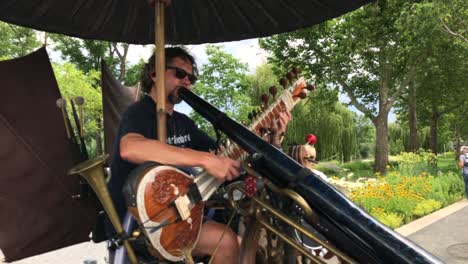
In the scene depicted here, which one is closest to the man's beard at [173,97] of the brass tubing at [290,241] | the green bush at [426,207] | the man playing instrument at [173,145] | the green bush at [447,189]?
the man playing instrument at [173,145]

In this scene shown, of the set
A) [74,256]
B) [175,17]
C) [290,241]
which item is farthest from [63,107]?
[74,256]

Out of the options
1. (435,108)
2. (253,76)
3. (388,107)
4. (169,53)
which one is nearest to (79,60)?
(253,76)

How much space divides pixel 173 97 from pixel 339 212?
1131mm

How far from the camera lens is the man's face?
2.15m

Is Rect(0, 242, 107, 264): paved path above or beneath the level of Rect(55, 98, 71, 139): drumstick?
beneath

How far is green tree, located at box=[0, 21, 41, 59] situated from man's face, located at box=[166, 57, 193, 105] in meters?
21.5

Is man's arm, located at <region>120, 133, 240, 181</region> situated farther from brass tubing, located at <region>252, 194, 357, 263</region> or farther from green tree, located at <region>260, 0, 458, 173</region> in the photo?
green tree, located at <region>260, 0, 458, 173</region>

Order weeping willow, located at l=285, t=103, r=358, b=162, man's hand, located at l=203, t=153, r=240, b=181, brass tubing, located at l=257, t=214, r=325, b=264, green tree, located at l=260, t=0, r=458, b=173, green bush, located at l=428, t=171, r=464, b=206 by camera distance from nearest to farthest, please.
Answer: brass tubing, located at l=257, t=214, r=325, b=264 → man's hand, located at l=203, t=153, r=240, b=181 → green bush, located at l=428, t=171, r=464, b=206 → green tree, located at l=260, t=0, r=458, b=173 → weeping willow, located at l=285, t=103, r=358, b=162

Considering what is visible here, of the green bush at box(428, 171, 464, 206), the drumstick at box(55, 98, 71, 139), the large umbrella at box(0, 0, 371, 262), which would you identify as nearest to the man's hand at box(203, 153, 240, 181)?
the large umbrella at box(0, 0, 371, 262)

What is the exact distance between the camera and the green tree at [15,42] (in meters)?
20.7

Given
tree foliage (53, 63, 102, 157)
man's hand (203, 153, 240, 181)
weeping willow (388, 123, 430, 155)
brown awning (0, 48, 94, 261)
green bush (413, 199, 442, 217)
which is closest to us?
man's hand (203, 153, 240, 181)

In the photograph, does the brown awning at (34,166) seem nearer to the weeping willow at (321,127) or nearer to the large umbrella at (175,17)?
the large umbrella at (175,17)

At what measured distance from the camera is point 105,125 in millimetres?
3889

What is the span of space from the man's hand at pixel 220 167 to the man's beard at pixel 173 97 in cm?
56
